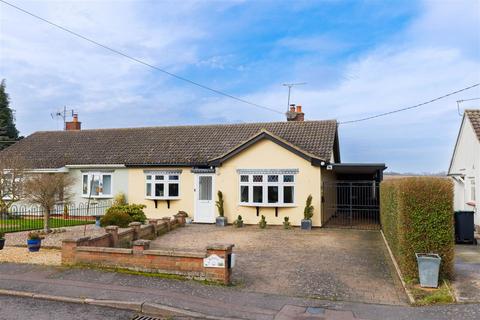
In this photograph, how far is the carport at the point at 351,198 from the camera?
59.0ft

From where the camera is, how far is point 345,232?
16.3 metres

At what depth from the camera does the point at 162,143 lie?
22.1 metres

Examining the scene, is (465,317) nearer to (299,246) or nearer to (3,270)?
(299,246)

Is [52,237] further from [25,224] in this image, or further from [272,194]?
[272,194]

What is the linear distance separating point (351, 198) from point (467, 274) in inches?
370

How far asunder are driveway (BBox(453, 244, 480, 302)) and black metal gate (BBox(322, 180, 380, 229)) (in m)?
6.25

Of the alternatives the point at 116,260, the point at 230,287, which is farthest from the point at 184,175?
the point at 230,287

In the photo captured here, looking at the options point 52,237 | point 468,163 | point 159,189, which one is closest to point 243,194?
point 159,189

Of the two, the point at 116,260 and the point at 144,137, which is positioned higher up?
the point at 144,137

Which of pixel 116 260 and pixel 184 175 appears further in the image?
pixel 184 175

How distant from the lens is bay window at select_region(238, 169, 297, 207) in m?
17.9

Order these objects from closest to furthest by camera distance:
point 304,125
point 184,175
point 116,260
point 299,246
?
1. point 116,260
2. point 299,246
3. point 184,175
4. point 304,125

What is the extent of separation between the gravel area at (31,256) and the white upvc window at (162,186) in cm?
836

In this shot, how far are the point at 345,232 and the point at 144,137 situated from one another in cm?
1290
